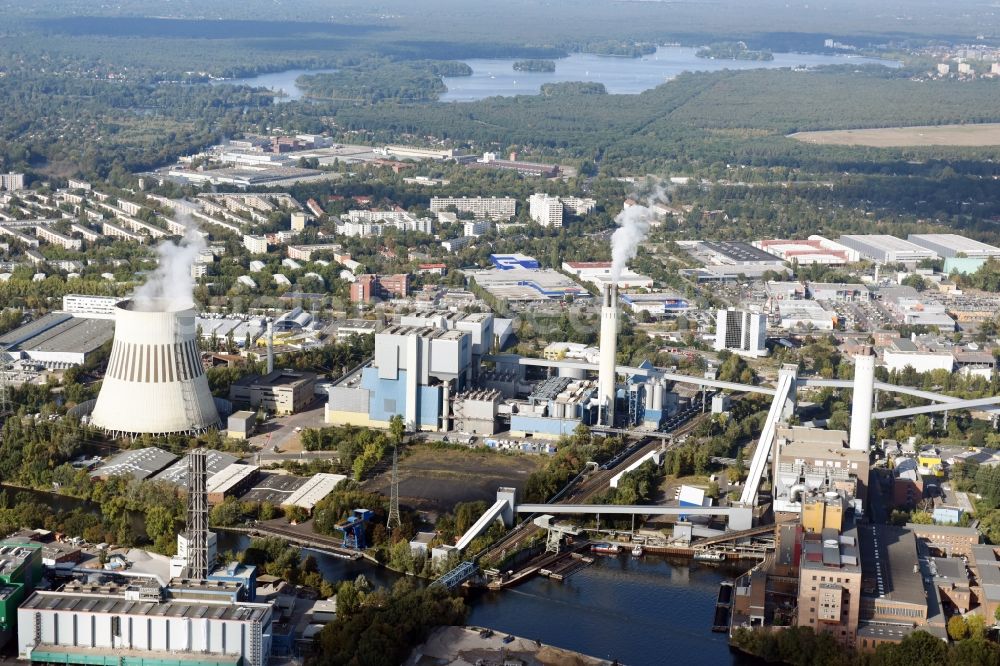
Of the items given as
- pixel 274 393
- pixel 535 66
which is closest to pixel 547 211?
pixel 274 393

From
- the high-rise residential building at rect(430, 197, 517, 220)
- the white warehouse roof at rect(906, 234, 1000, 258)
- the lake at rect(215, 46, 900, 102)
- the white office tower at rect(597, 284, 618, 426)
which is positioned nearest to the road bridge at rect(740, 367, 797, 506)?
the white office tower at rect(597, 284, 618, 426)

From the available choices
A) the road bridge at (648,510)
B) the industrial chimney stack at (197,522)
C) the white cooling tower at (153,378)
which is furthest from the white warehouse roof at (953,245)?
the industrial chimney stack at (197,522)

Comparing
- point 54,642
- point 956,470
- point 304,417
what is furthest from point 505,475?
point 54,642

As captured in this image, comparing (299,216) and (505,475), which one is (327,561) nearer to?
(505,475)

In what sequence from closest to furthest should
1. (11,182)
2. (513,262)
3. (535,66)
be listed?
1. (513,262)
2. (11,182)
3. (535,66)

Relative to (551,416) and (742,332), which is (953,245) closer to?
(742,332)

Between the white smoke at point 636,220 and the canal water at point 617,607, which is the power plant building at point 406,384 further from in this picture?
the white smoke at point 636,220

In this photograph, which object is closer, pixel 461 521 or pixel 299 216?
pixel 461 521
